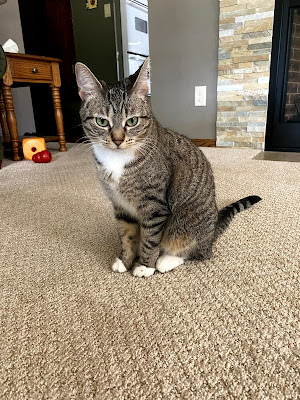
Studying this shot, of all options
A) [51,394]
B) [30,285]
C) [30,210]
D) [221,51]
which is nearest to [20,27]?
[221,51]

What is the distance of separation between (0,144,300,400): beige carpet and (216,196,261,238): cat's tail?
1.4 inches

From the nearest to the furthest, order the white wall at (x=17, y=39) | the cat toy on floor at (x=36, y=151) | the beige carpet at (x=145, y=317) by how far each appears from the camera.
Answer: the beige carpet at (x=145, y=317) → the cat toy on floor at (x=36, y=151) → the white wall at (x=17, y=39)

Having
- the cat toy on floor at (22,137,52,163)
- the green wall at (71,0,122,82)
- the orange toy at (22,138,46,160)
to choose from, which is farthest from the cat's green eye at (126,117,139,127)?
the green wall at (71,0,122,82)

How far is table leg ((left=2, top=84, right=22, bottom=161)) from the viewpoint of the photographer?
2158 millimetres

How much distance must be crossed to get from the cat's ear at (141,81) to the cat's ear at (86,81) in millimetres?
95

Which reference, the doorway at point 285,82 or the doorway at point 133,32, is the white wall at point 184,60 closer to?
the doorway at point 285,82

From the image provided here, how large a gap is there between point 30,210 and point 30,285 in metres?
0.61

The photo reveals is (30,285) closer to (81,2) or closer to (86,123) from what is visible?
(86,123)

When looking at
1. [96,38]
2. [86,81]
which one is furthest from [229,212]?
[96,38]

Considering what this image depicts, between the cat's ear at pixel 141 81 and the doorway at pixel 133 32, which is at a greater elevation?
the doorway at pixel 133 32

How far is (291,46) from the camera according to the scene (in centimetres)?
223

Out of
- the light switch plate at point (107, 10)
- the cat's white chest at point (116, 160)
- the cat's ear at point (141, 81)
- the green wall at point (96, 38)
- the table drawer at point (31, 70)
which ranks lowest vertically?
the cat's white chest at point (116, 160)

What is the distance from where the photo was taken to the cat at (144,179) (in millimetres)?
802

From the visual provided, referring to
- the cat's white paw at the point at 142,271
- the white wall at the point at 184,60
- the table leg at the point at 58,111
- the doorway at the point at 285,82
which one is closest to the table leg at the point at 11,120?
the table leg at the point at 58,111
